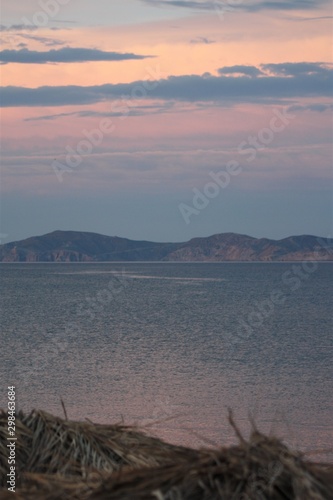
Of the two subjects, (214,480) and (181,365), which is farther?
(181,365)

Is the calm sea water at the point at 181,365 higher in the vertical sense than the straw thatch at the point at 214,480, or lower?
higher

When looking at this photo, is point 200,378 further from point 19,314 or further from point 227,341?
point 19,314

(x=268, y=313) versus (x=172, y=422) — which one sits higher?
(x=268, y=313)

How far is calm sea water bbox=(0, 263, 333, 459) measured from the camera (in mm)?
25391

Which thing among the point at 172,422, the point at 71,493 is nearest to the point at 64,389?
the point at 172,422

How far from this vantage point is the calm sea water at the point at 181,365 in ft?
83.3

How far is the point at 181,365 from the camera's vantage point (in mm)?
38656

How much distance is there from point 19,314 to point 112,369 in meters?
39.3

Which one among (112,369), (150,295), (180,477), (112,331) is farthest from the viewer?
(150,295)

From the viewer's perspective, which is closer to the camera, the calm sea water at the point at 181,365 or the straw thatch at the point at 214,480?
the straw thatch at the point at 214,480

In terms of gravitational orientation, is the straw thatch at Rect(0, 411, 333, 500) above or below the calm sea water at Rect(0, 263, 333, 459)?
below

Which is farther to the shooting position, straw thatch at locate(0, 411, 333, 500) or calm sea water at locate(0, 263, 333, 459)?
calm sea water at locate(0, 263, 333, 459)

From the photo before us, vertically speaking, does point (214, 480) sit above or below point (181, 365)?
below

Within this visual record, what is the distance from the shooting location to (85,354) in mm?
43875
